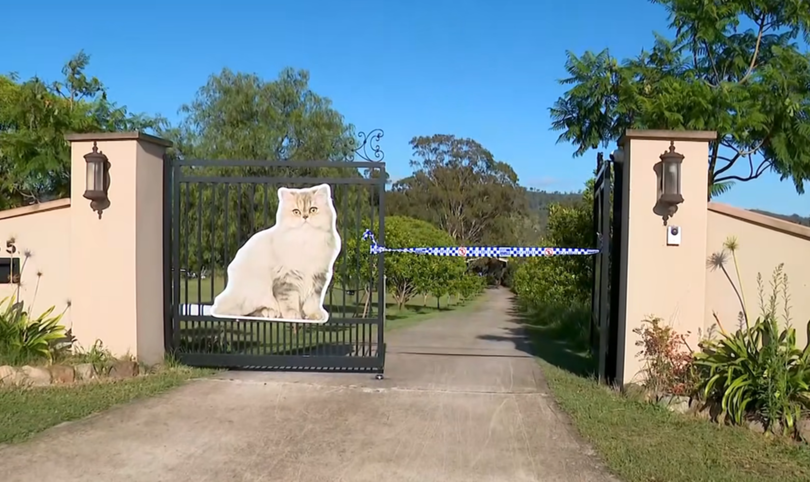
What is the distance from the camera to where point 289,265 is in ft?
27.0

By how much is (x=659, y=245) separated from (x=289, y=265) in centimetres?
414

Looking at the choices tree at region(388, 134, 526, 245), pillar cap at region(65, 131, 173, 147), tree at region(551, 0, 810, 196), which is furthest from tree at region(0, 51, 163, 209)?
tree at region(388, 134, 526, 245)

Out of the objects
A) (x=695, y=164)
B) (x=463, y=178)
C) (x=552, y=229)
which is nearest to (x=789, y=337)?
(x=695, y=164)

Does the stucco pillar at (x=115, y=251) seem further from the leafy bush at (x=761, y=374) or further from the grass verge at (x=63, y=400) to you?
the leafy bush at (x=761, y=374)

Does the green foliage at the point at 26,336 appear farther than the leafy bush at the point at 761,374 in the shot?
Yes

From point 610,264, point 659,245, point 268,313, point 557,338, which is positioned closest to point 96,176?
point 268,313

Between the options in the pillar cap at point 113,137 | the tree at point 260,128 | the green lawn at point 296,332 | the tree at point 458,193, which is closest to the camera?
the pillar cap at point 113,137

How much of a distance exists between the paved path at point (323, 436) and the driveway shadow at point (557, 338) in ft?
4.17

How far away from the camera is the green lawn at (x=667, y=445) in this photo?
195 inches

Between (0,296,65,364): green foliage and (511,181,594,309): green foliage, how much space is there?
747 centimetres

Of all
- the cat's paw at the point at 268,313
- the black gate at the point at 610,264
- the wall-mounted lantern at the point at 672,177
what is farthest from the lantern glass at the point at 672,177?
the cat's paw at the point at 268,313

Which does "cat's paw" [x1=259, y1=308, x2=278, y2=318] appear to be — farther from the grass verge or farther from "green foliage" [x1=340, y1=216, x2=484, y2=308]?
"green foliage" [x1=340, y1=216, x2=484, y2=308]

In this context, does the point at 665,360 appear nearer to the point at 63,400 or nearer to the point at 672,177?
the point at 672,177

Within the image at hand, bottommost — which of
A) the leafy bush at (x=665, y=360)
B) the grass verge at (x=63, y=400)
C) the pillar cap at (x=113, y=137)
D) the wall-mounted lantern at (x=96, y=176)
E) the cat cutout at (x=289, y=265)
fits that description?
the grass verge at (x=63, y=400)
